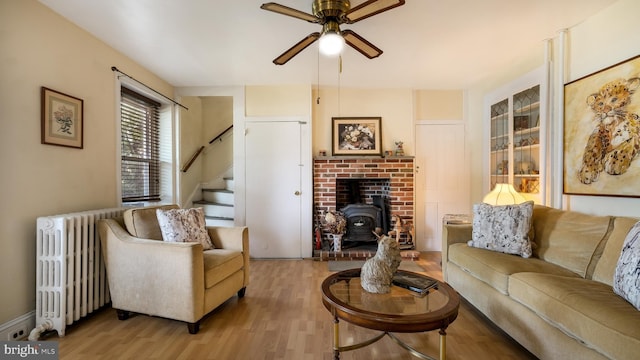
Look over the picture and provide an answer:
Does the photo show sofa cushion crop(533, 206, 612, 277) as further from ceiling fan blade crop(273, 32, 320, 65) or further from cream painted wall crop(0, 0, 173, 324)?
cream painted wall crop(0, 0, 173, 324)

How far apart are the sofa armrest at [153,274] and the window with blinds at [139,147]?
3.84 feet

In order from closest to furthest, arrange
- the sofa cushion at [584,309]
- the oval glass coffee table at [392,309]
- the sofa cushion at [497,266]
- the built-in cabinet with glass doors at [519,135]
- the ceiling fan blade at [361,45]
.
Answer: the sofa cushion at [584,309]
the oval glass coffee table at [392,309]
the sofa cushion at [497,266]
the ceiling fan blade at [361,45]
the built-in cabinet with glass doors at [519,135]

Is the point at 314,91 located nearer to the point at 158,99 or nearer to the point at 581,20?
the point at 158,99

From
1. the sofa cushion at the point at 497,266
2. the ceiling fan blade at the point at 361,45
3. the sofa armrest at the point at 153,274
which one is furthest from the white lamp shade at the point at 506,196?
the sofa armrest at the point at 153,274

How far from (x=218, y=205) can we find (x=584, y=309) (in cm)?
407

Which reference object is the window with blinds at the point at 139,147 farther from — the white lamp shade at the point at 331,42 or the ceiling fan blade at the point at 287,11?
the white lamp shade at the point at 331,42

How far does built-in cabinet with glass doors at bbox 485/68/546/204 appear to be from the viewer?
284 cm

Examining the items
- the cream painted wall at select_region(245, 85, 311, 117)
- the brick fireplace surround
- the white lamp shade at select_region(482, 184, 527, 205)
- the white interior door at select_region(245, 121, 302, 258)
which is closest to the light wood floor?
the white lamp shade at select_region(482, 184, 527, 205)

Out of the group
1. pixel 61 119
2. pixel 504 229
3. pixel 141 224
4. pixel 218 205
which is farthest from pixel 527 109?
pixel 61 119

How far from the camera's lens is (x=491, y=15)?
87.0 inches

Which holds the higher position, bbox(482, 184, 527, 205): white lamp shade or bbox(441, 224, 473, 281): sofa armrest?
bbox(482, 184, 527, 205): white lamp shade

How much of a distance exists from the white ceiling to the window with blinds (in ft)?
1.48

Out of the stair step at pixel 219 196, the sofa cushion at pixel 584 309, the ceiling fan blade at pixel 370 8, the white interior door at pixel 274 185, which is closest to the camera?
the sofa cushion at pixel 584 309

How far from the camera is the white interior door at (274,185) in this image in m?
3.88
